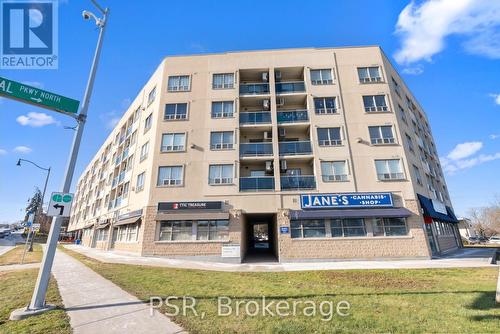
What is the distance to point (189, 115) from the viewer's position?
23594mm

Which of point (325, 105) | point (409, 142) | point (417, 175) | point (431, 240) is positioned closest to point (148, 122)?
point (325, 105)

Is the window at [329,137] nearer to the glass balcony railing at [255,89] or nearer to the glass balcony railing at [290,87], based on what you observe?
the glass balcony railing at [290,87]

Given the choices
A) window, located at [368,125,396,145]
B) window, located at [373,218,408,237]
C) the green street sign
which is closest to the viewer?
the green street sign

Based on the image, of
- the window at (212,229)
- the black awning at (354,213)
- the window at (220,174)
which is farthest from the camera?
Answer: the window at (220,174)

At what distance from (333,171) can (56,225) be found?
18961 mm

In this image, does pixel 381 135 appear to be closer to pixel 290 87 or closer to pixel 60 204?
pixel 290 87

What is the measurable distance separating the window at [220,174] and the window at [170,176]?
8.84ft

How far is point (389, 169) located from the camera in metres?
21.2

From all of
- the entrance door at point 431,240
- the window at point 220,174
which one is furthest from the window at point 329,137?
the entrance door at point 431,240

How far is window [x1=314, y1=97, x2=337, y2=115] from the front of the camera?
2334 centimetres

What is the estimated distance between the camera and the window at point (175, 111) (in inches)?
933

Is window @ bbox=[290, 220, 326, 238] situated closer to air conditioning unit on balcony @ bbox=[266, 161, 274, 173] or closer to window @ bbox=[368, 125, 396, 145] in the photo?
air conditioning unit on balcony @ bbox=[266, 161, 274, 173]

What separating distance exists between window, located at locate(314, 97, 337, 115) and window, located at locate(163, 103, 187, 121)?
1243 cm

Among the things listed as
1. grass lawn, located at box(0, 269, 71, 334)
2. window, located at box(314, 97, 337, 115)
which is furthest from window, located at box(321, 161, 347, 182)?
grass lawn, located at box(0, 269, 71, 334)
